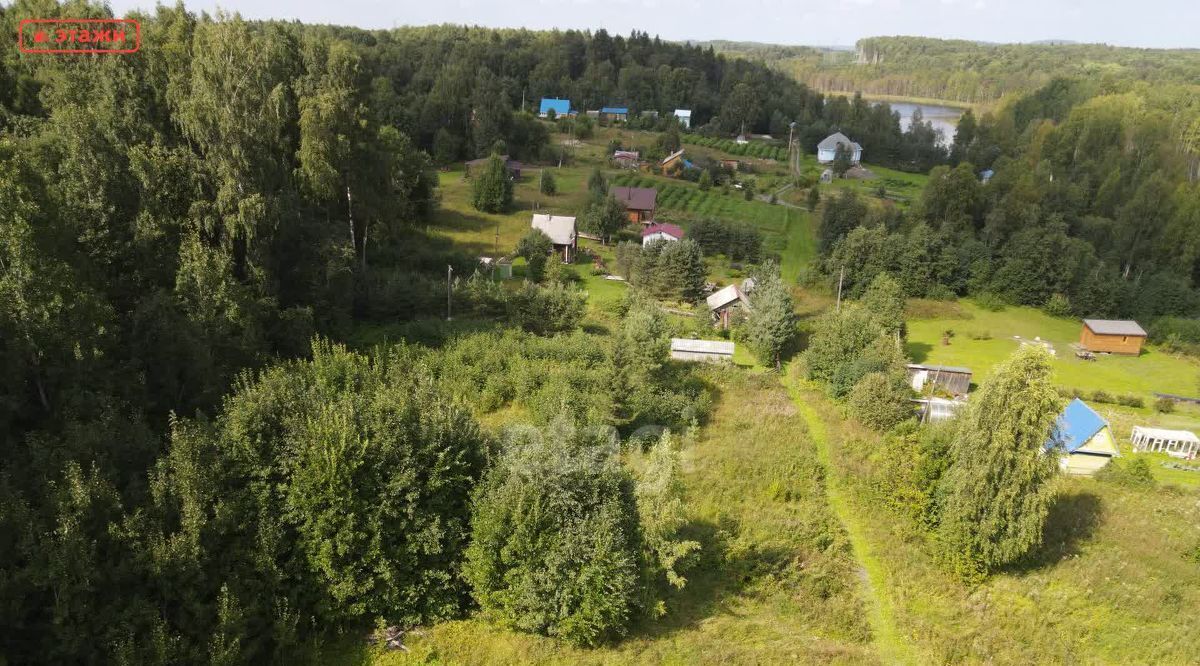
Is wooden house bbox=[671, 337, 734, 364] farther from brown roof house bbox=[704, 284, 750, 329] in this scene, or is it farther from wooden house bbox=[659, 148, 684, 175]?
wooden house bbox=[659, 148, 684, 175]

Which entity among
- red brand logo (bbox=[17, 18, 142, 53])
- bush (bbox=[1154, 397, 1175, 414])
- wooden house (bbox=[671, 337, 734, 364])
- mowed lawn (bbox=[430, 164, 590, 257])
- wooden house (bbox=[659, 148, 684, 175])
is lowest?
bush (bbox=[1154, 397, 1175, 414])

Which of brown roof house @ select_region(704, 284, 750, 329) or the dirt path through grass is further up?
brown roof house @ select_region(704, 284, 750, 329)

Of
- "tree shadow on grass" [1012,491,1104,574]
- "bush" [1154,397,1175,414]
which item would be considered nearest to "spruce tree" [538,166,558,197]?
"bush" [1154,397,1175,414]

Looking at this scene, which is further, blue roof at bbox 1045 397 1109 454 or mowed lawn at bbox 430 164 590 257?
mowed lawn at bbox 430 164 590 257

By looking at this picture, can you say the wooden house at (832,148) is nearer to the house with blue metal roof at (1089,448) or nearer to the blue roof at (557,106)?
the blue roof at (557,106)

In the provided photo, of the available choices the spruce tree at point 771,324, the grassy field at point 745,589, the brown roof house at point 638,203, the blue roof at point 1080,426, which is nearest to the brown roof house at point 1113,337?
the blue roof at point 1080,426

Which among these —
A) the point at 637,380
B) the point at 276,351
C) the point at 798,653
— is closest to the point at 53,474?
the point at 276,351
